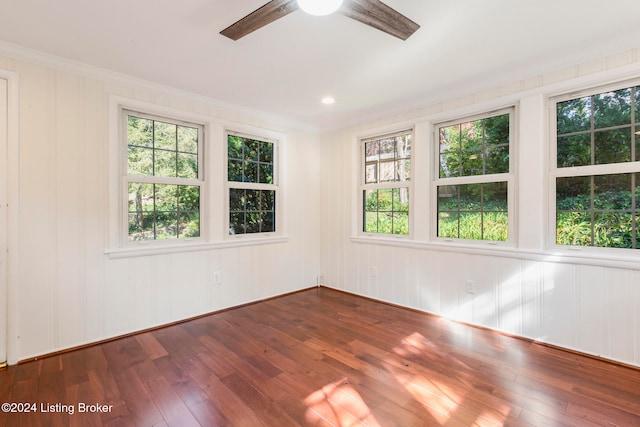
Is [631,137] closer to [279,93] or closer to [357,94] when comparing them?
[357,94]

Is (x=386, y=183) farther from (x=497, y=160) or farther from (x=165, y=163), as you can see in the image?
(x=165, y=163)

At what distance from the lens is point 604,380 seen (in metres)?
2.11

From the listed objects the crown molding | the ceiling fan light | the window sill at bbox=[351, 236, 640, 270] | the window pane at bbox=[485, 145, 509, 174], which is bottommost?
the window sill at bbox=[351, 236, 640, 270]

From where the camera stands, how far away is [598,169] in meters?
2.47

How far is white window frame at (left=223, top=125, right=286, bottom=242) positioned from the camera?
3.66 metres

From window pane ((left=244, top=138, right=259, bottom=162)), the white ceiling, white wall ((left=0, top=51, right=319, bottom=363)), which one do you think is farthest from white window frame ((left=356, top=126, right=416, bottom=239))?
white wall ((left=0, top=51, right=319, bottom=363))

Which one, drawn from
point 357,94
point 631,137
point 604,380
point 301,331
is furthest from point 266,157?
point 604,380

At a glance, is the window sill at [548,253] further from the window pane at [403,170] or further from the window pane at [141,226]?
the window pane at [141,226]

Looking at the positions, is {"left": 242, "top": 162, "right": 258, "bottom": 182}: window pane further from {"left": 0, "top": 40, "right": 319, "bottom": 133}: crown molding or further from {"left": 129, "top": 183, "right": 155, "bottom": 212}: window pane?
{"left": 129, "top": 183, "right": 155, "bottom": 212}: window pane

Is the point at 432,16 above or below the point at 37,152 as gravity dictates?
above

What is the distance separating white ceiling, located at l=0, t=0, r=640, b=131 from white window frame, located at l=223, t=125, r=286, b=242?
2.00 feet

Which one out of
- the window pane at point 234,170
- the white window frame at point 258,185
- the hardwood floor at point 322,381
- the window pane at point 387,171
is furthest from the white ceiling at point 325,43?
the hardwood floor at point 322,381

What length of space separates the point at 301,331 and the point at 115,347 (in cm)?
164

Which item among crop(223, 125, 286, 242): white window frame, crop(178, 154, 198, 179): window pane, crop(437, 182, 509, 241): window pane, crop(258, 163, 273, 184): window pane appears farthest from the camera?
crop(258, 163, 273, 184): window pane
